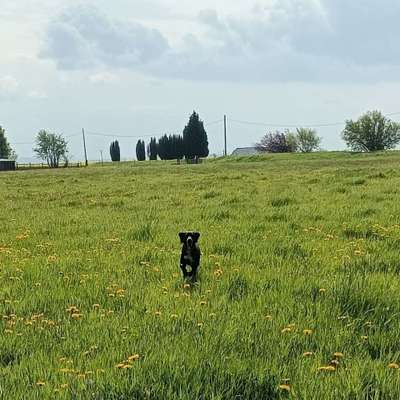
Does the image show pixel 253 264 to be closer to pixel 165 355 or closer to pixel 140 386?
pixel 165 355

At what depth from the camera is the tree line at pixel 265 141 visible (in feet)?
421

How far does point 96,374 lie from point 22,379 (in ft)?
1.86

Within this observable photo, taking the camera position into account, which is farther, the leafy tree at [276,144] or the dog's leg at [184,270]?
the leafy tree at [276,144]

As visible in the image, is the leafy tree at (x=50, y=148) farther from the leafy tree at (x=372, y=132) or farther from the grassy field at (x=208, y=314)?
the grassy field at (x=208, y=314)

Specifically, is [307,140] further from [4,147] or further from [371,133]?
[4,147]

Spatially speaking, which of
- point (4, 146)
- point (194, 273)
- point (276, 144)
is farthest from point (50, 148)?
point (194, 273)

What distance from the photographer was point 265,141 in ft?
504

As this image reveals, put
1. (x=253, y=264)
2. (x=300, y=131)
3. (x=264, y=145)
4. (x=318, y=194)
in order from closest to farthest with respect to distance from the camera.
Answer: (x=253, y=264)
(x=318, y=194)
(x=264, y=145)
(x=300, y=131)

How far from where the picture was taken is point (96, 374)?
375 cm

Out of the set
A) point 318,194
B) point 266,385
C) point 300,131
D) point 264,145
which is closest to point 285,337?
point 266,385

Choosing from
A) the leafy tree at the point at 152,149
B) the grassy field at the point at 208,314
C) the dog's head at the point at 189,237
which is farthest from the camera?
the leafy tree at the point at 152,149

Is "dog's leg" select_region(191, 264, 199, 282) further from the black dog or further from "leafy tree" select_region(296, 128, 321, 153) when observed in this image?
"leafy tree" select_region(296, 128, 321, 153)

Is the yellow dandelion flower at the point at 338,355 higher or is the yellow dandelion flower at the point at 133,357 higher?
the yellow dandelion flower at the point at 133,357

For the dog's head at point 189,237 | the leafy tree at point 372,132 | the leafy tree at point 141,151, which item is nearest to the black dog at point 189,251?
the dog's head at point 189,237
